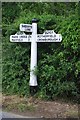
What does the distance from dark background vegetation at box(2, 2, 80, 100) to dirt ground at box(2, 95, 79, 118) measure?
12.3 inches

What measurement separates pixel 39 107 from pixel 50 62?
132cm

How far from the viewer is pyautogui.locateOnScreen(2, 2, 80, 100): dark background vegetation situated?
7.53m

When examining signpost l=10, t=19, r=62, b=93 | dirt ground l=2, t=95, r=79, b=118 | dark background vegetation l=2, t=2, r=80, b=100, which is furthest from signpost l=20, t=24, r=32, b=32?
dirt ground l=2, t=95, r=79, b=118

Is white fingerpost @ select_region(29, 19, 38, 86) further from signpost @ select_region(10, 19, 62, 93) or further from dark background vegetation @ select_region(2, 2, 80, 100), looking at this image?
dark background vegetation @ select_region(2, 2, 80, 100)

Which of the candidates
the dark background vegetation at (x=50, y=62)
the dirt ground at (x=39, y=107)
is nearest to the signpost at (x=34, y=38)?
the dark background vegetation at (x=50, y=62)

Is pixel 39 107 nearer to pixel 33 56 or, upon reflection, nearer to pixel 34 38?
pixel 33 56

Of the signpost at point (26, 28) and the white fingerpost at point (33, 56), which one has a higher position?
the signpost at point (26, 28)

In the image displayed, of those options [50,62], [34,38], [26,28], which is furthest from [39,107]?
[26,28]

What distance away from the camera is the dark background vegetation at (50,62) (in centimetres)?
753

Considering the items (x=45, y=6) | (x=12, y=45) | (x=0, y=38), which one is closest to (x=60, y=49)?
(x=12, y=45)

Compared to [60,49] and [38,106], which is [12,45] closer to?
[60,49]

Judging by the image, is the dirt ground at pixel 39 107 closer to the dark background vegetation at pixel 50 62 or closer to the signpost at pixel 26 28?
the dark background vegetation at pixel 50 62

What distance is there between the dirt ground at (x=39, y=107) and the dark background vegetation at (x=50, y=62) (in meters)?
0.31

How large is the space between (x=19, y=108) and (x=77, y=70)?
1518 millimetres
